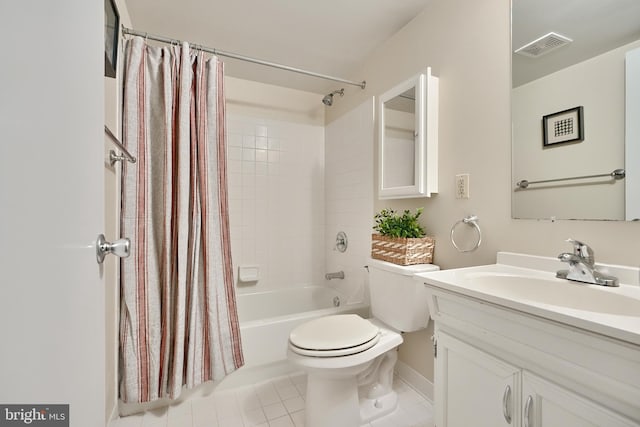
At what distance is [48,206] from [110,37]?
1.28 meters

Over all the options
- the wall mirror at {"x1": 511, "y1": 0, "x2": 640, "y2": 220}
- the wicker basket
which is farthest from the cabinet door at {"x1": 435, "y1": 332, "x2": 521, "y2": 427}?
the wall mirror at {"x1": 511, "y1": 0, "x2": 640, "y2": 220}

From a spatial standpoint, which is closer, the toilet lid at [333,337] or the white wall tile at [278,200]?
the toilet lid at [333,337]

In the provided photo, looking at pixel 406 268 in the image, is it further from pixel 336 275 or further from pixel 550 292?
pixel 336 275

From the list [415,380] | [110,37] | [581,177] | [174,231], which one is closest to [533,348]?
Answer: [581,177]

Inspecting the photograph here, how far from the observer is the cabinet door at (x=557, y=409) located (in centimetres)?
63

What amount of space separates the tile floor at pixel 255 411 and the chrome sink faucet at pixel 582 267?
3.37 feet

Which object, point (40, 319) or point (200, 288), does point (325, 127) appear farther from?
point (40, 319)

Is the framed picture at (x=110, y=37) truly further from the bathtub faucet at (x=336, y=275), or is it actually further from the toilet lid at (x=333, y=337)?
the bathtub faucet at (x=336, y=275)

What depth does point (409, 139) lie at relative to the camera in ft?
5.50

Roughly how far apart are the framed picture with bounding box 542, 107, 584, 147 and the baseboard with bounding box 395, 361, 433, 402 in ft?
4.51

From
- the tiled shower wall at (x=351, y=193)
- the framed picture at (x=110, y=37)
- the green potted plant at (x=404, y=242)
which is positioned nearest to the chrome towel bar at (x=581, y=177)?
the green potted plant at (x=404, y=242)

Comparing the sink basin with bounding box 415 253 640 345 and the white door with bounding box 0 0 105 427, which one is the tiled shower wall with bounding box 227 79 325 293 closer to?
the sink basin with bounding box 415 253 640 345

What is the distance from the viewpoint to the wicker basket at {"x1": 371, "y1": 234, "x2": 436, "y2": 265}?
5.03 feet

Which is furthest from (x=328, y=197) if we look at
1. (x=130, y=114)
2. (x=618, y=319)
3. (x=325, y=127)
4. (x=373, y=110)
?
(x=618, y=319)
